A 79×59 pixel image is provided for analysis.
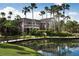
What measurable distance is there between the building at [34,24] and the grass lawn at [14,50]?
0.24 m

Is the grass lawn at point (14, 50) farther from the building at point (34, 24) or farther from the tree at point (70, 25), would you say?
the tree at point (70, 25)

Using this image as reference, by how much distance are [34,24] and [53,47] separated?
0.37 metres

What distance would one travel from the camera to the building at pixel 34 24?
451 centimetres

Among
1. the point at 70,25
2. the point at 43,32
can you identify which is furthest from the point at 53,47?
the point at 70,25

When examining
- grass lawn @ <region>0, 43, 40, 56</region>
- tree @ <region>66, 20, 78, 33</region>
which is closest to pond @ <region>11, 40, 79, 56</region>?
grass lawn @ <region>0, 43, 40, 56</region>

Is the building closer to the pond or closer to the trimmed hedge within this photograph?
the trimmed hedge

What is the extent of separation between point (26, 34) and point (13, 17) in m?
0.27

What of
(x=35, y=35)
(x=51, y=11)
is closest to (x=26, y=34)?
(x=35, y=35)

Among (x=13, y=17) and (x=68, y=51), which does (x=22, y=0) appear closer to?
(x=13, y=17)

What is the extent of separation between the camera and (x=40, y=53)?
4.48m

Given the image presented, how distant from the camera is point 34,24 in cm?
452

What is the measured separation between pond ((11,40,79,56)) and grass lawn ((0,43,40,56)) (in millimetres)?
62

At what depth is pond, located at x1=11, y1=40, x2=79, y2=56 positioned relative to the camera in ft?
14.6

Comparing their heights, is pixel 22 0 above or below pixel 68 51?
above
